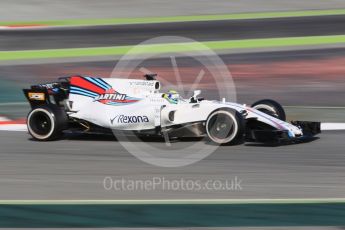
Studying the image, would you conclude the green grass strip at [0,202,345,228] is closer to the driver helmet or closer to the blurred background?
the blurred background

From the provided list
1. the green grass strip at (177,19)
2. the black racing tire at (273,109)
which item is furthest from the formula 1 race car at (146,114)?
the green grass strip at (177,19)

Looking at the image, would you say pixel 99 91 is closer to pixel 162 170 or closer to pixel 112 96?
pixel 112 96

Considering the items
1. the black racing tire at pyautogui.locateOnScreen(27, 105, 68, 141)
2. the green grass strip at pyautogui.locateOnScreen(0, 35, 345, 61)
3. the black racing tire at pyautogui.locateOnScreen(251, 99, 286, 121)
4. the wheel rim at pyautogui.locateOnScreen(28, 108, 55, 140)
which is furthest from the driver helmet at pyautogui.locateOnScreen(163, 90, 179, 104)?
the green grass strip at pyautogui.locateOnScreen(0, 35, 345, 61)

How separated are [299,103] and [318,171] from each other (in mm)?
5285

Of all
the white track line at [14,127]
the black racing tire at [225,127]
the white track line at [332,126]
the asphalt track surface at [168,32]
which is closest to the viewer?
the black racing tire at [225,127]

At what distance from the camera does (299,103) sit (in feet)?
44.5

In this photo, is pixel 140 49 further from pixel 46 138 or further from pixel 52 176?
pixel 52 176

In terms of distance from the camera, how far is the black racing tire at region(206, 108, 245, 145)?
9.55 meters

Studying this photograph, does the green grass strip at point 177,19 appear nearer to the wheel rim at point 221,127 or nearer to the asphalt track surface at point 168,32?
the asphalt track surface at point 168,32

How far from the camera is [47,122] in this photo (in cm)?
1054

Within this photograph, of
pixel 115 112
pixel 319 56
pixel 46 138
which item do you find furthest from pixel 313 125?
pixel 319 56

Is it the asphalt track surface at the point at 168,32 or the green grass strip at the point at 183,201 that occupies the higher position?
the asphalt track surface at the point at 168,32

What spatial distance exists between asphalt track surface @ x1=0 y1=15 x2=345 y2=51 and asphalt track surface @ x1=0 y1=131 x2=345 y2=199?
10635 mm

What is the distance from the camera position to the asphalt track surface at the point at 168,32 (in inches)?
827
